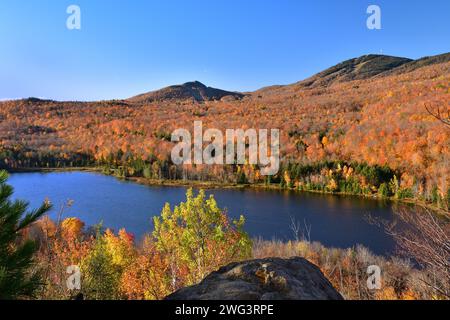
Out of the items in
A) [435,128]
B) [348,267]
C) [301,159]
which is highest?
[435,128]

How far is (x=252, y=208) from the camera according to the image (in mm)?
55875

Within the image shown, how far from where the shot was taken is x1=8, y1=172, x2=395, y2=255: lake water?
4338 centimetres

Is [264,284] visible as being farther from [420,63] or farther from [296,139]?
[420,63]

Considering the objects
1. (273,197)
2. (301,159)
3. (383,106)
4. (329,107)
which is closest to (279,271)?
(273,197)

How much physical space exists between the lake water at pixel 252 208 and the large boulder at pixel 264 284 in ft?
122

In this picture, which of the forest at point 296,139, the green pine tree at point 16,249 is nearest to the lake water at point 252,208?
the forest at point 296,139

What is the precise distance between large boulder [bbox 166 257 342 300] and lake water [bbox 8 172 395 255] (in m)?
37.3

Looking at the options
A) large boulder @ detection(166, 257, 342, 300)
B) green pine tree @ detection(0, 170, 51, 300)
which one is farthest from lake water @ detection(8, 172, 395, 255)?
green pine tree @ detection(0, 170, 51, 300)

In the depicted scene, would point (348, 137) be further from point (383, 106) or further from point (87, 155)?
point (87, 155)

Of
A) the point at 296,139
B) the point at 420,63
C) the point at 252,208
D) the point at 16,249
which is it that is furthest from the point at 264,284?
the point at 420,63

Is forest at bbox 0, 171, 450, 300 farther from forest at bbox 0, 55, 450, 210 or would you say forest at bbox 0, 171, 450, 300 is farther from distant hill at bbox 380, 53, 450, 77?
distant hill at bbox 380, 53, 450, 77

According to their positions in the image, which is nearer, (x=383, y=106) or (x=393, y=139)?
(x=393, y=139)
